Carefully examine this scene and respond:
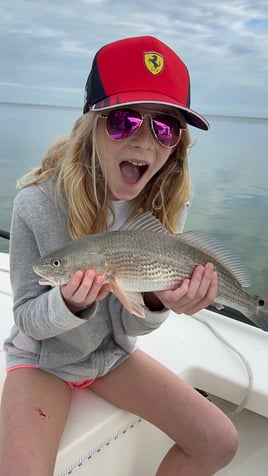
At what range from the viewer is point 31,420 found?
5.32 feet

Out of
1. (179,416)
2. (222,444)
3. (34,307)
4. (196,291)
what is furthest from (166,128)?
(222,444)

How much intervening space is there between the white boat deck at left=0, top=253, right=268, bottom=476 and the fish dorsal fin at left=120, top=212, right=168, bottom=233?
0.73 m

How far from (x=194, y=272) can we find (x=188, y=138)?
2.17ft

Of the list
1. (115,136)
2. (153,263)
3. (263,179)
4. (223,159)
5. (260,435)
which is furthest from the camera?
(223,159)

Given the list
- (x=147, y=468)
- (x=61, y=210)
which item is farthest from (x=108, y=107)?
(x=147, y=468)

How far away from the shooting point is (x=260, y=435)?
250 cm

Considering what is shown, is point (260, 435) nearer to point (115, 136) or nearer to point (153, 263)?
point (153, 263)

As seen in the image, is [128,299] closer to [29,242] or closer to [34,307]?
[34,307]

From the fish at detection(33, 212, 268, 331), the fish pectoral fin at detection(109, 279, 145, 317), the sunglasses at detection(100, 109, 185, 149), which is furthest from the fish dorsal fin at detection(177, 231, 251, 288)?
the sunglasses at detection(100, 109, 185, 149)

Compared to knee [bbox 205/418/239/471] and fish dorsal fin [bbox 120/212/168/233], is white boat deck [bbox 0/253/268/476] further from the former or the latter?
fish dorsal fin [bbox 120/212/168/233]

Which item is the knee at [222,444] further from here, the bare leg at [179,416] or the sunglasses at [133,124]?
the sunglasses at [133,124]

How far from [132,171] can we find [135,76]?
1.27ft

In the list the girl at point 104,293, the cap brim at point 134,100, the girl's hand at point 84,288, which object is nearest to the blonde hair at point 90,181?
the girl at point 104,293

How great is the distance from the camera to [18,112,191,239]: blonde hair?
186 cm
